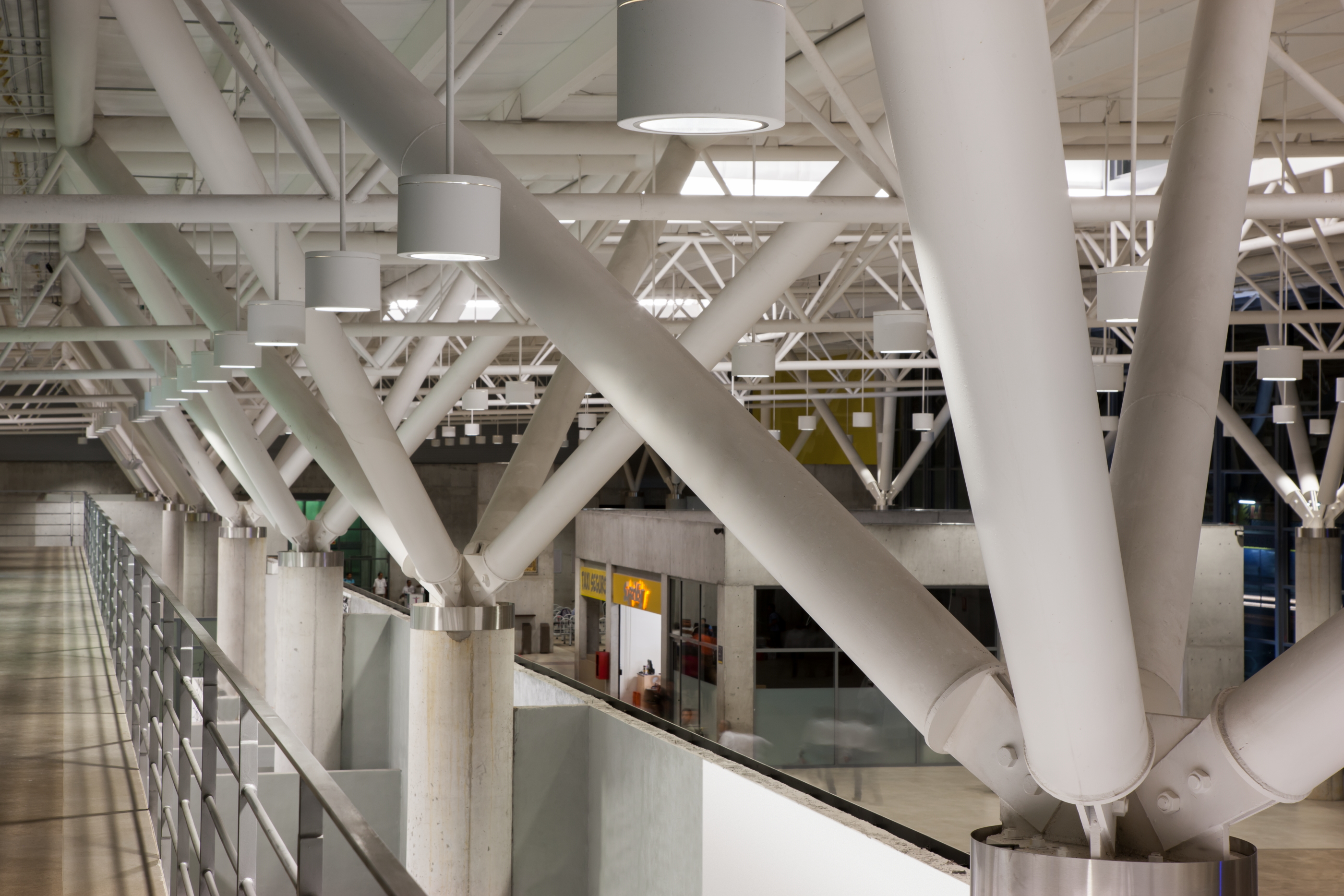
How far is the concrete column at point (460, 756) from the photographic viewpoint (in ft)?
52.3

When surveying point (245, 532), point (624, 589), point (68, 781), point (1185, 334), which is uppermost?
point (1185, 334)

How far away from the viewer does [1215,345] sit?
6047mm

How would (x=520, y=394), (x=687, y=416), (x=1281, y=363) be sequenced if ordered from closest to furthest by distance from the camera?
(x=687, y=416) → (x=1281, y=363) → (x=520, y=394)

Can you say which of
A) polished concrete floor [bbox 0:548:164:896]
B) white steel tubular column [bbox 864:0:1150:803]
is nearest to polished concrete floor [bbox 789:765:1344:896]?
polished concrete floor [bbox 0:548:164:896]

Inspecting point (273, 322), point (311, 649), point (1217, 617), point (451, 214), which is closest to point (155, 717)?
point (451, 214)

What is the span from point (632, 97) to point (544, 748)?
14.5 metres

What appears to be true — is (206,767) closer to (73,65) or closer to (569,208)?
(569,208)

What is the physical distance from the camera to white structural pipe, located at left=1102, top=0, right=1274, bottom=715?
5578 millimetres

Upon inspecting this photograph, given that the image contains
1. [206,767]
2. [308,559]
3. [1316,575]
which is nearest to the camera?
[206,767]

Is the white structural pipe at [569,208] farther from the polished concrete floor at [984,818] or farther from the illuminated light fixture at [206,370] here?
the polished concrete floor at [984,818]

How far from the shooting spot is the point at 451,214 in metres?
6.22

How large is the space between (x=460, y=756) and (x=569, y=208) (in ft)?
24.4

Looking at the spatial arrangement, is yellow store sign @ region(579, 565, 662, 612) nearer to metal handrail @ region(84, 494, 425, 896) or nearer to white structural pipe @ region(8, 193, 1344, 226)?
white structural pipe @ region(8, 193, 1344, 226)

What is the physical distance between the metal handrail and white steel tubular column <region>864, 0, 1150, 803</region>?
1835 millimetres
